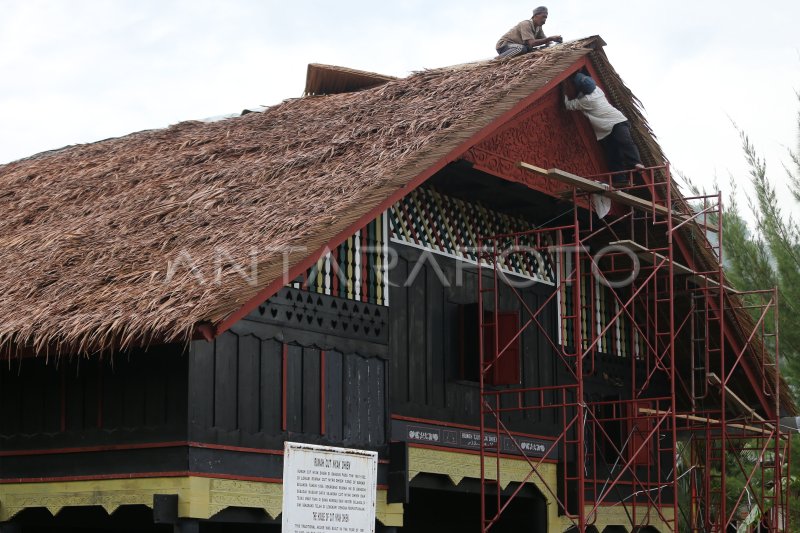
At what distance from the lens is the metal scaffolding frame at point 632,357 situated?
41.0ft

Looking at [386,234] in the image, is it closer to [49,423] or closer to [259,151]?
[259,151]

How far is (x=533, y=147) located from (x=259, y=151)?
257cm

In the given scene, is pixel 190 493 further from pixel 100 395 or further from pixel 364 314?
pixel 364 314

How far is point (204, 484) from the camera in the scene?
959 centimetres

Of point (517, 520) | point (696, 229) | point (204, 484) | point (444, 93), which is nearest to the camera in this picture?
point (204, 484)

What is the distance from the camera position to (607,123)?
→ 43.7ft

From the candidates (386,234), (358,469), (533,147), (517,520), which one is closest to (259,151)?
(386,234)

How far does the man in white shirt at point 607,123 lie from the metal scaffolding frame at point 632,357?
24 cm

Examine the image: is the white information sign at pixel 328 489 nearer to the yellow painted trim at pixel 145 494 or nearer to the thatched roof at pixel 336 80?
the yellow painted trim at pixel 145 494

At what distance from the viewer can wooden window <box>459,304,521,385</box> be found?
12.4 m

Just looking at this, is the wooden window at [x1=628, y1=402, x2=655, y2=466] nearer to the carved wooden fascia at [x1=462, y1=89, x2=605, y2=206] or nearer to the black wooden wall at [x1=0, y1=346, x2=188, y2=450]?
the carved wooden fascia at [x1=462, y1=89, x2=605, y2=206]

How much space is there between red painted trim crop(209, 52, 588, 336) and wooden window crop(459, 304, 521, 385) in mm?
1820

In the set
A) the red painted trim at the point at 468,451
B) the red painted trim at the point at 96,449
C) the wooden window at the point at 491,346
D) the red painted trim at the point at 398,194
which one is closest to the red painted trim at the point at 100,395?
the red painted trim at the point at 96,449

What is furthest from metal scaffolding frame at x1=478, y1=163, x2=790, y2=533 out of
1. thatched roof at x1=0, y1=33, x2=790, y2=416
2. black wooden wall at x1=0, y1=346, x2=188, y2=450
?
black wooden wall at x1=0, y1=346, x2=188, y2=450
